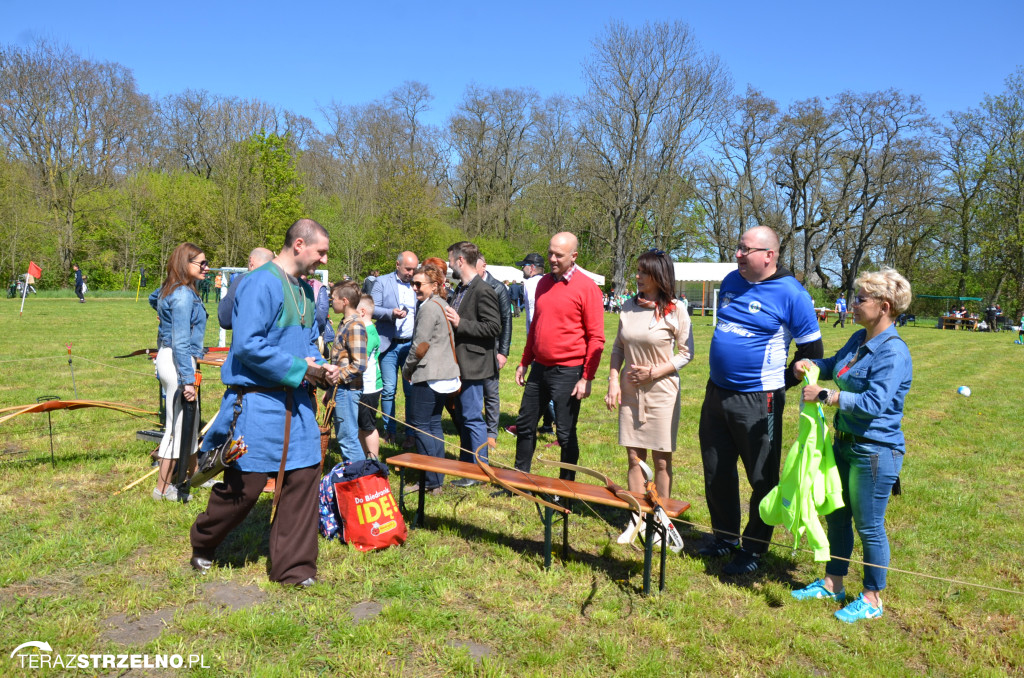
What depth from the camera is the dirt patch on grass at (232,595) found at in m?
3.59

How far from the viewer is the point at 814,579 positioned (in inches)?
159

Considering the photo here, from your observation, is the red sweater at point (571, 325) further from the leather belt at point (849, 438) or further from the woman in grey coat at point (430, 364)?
the leather belt at point (849, 438)

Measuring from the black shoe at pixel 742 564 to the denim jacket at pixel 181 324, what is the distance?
3.76 m

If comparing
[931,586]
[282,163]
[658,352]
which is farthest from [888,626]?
[282,163]

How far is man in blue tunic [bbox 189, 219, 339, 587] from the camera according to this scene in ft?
11.6

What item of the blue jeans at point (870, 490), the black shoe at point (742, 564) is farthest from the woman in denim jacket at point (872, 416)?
the black shoe at point (742, 564)

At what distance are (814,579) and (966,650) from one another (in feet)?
2.75

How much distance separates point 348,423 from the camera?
559cm

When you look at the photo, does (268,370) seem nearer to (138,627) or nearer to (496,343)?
(138,627)

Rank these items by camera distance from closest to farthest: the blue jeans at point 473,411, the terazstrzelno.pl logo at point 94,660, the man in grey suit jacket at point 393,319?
the terazstrzelno.pl logo at point 94,660 → the blue jeans at point 473,411 → the man in grey suit jacket at point 393,319

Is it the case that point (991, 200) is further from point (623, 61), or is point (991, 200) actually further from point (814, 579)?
point (814, 579)

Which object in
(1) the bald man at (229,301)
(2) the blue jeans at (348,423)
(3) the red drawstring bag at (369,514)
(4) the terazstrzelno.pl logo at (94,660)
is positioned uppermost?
(1) the bald man at (229,301)

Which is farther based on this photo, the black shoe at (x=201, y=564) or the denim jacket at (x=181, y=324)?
the denim jacket at (x=181, y=324)

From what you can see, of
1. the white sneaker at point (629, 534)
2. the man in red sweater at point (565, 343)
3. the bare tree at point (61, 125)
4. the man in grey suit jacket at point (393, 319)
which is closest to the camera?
the white sneaker at point (629, 534)
